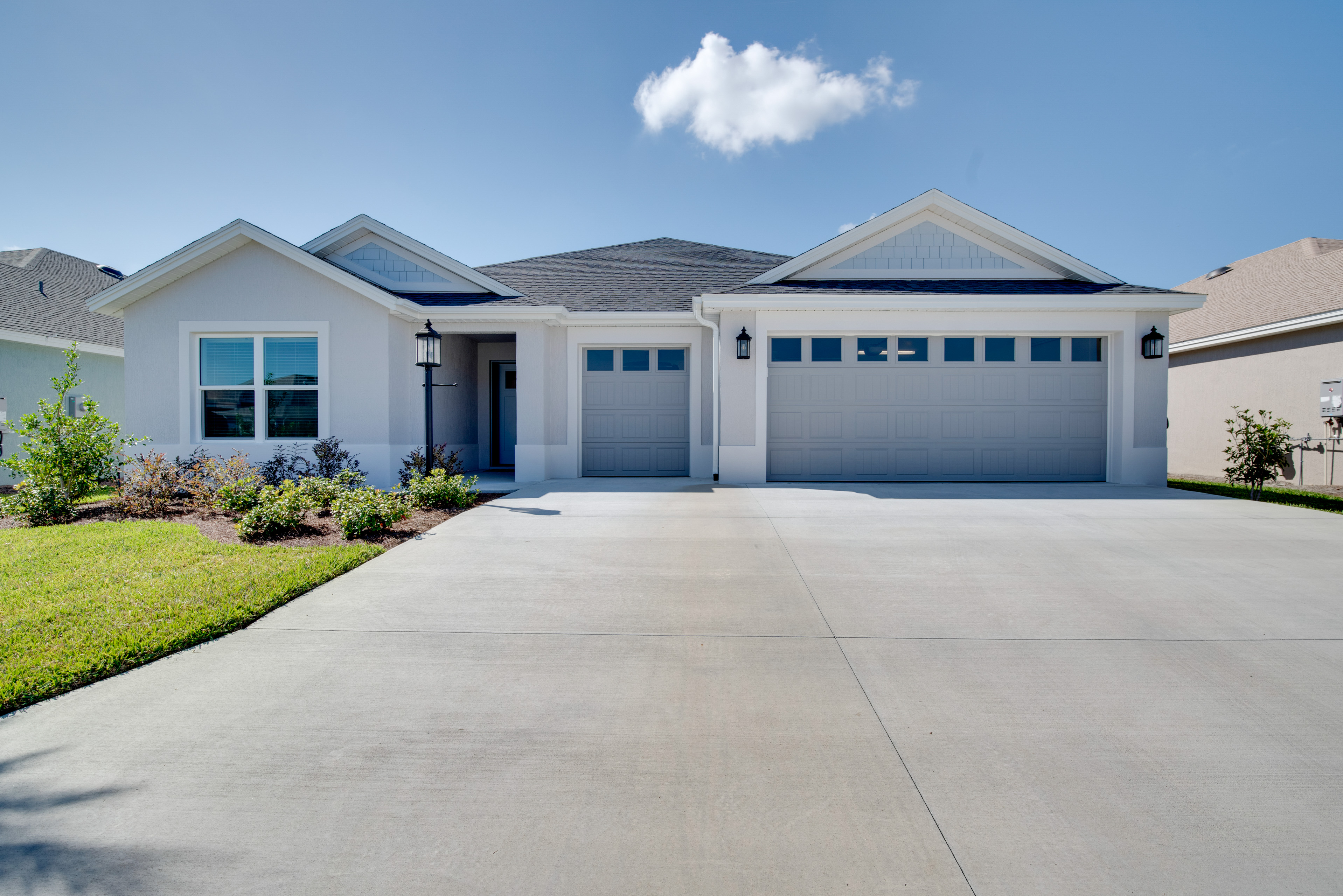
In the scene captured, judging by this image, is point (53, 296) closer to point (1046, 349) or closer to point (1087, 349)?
point (1046, 349)

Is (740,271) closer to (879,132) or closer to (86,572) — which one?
(879,132)

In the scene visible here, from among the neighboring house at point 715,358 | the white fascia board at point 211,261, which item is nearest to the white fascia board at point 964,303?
the neighboring house at point 715,358

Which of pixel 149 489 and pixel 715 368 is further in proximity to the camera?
pixel 715 368

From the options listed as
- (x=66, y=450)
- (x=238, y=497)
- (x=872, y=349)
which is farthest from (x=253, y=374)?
(x=872, y=349)

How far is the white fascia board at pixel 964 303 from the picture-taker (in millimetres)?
10109

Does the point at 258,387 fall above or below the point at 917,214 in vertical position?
below

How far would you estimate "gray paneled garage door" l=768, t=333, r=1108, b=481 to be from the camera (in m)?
10.7

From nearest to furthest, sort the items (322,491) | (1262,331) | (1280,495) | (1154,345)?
(322,491)
(1154,345)
(1280,495)
(1262,331)

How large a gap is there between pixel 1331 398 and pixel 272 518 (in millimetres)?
18294

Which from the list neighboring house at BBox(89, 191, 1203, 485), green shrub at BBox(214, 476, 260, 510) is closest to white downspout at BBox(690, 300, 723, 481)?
neighboring house at BBox(89, 191, 1203, 485)

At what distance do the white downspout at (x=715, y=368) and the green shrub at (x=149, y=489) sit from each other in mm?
8336

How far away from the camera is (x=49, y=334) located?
12.7 meters

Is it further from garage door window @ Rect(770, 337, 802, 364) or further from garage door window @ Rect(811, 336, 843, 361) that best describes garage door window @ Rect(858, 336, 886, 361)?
garage door window @ Rect(770, 337, 802, 364)

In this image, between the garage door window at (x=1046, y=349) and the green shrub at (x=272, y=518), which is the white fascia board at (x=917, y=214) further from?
the green shrub at (x=272, y=518)
